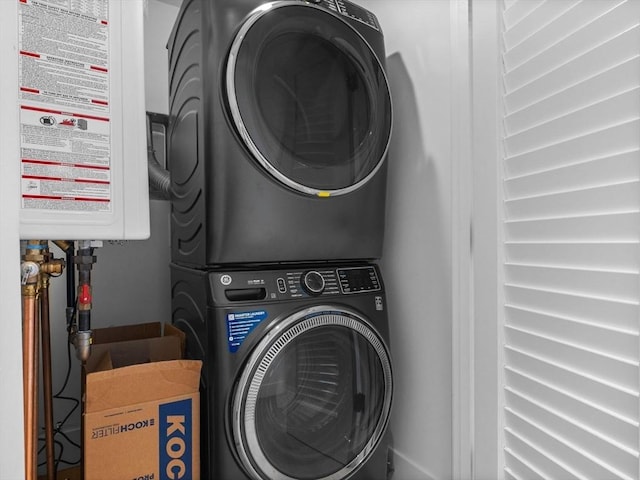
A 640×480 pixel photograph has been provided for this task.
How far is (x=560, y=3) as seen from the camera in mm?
1064

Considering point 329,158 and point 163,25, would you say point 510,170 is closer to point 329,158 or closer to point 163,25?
point 329,158

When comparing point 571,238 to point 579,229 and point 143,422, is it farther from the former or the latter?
point 143,422

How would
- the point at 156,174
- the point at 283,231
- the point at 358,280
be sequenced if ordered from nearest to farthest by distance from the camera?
the point at 283,231
the point at 358,280
the point at 156,174

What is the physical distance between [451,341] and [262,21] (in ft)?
3.83

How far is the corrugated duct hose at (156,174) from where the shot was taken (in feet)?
5.56

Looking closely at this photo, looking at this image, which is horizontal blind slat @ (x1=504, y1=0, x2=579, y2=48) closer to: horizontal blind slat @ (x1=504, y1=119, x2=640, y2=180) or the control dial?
horizontal blind slat @ (x1=504, y1=119, x2=640, y2=180)

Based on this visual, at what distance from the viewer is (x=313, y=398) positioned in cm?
136

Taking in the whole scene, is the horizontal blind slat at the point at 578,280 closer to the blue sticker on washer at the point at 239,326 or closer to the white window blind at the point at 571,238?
the white window blind at the point at 571,238

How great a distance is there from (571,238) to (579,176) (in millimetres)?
152

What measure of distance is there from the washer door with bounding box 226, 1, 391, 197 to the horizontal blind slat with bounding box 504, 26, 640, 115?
413 mm

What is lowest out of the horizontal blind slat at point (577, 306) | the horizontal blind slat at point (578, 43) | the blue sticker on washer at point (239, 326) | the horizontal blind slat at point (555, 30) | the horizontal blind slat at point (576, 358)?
the horizontal blind slat at point (576, 358)

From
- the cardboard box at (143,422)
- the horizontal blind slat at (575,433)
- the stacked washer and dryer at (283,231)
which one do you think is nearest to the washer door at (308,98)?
the stacked washer and dryer at (283,231)

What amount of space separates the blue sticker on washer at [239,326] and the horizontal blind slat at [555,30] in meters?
1.04

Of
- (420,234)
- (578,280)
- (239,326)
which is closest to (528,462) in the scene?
(578,280)
